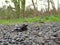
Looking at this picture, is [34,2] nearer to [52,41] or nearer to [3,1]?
[3,1]

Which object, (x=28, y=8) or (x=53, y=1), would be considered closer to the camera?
(x=28, y=8)

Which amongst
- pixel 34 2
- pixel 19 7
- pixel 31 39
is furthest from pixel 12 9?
pixel 31 39

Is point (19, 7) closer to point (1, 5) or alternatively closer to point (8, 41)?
point (1, 5)

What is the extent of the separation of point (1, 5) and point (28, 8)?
145 cm

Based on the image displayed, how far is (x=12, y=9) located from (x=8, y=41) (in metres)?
6.67

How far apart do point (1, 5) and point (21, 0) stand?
1.38 metres

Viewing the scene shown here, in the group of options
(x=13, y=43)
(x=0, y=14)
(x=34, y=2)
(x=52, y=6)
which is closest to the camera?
(x=13, y=43)

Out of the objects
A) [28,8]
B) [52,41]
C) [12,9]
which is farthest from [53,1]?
[52,41]

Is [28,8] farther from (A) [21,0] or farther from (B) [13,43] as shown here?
(B) [13,43]

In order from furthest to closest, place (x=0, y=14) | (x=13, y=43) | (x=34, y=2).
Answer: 1. (x=34, y=2)
2. (x=0, y=14)
3. (x=13, y=43)

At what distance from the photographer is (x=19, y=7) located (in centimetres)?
1154

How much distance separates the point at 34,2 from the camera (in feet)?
41.7

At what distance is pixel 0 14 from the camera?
1100cm

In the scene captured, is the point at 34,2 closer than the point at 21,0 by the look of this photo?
No
